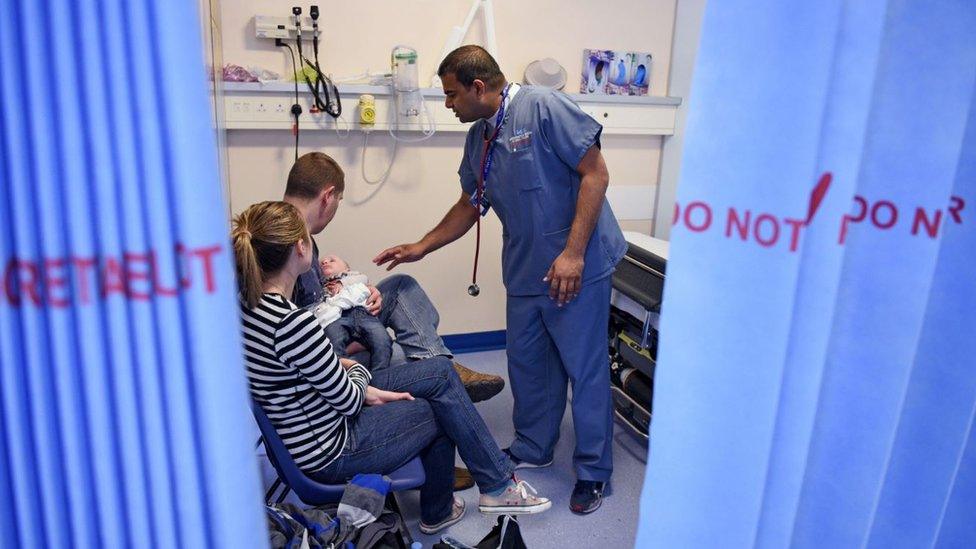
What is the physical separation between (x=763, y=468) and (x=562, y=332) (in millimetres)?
1548

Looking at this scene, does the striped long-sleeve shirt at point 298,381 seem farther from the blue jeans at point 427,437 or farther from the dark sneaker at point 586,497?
the dark sneaker at point 586,497

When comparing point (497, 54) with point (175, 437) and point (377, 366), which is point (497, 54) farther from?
point (175, 437)

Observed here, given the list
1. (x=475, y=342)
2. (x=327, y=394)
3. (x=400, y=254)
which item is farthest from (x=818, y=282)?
(x=475, y=342)

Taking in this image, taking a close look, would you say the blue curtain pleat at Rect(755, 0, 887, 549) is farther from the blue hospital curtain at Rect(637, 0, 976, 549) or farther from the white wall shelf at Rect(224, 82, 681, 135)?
the white wall shelf at Rect(224, 82, 681, 135)

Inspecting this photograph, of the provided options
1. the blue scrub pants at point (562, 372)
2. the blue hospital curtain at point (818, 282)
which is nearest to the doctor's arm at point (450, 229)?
the blue scrub pants at point (562, 372)

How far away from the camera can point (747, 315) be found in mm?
667

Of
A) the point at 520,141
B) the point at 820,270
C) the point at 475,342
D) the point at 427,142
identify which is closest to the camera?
the point at 820,270

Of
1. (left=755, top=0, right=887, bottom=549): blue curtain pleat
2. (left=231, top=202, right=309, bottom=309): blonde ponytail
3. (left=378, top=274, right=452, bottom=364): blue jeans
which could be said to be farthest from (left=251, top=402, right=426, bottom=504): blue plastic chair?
(left=755, top=0, right=887, bottom=549): blue curtain pleat

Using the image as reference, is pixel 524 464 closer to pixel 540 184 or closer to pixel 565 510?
pixel 565 510

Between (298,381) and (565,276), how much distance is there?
3.03 feet

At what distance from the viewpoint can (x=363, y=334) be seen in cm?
210

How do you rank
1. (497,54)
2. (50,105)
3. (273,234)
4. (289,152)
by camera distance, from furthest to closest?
(497,54) → (289,152) → (273,234) → (50,105)

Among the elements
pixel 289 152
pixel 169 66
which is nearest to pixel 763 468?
pixel 169 66

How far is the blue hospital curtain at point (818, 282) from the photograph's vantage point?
63cm
